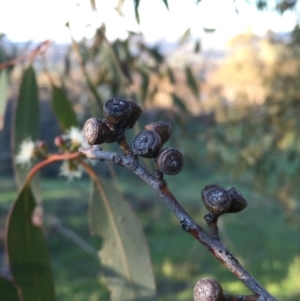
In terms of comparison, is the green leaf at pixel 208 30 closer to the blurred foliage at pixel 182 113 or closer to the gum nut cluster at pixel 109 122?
the blurred foliage at pixel 182 113

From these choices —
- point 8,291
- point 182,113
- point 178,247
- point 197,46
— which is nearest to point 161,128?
point 8,291

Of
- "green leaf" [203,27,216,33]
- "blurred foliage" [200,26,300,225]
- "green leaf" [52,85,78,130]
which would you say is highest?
"green leaf" [203,27,216,33]

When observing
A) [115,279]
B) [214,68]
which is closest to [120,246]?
[115,279]

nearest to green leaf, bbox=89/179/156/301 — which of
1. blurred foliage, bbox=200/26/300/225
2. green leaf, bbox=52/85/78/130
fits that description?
green leaf, bbox=52/85/78/130

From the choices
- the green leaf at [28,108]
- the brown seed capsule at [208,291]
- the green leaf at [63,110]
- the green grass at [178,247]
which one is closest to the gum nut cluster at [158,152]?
the brown seed capsule at [208,291]

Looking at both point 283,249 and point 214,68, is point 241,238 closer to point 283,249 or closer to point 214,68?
point 283,249

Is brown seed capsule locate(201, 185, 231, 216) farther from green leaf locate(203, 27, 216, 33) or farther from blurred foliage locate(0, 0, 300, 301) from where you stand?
green leaf locate(203, 27, 216, 33)

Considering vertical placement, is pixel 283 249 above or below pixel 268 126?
below
